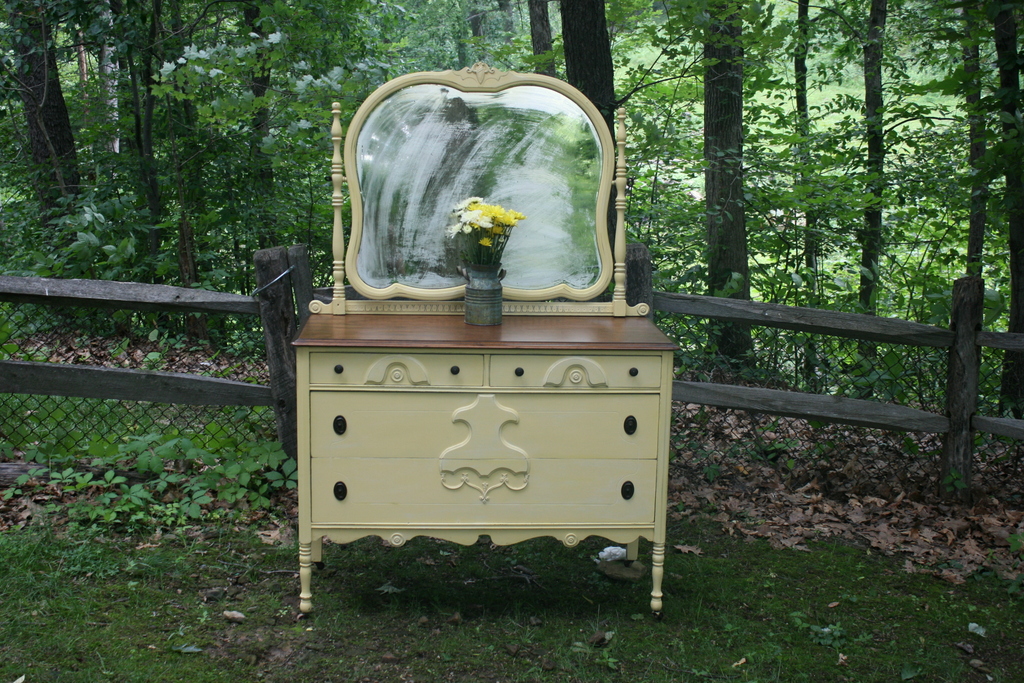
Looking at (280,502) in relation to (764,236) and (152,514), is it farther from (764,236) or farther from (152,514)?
(764,236)

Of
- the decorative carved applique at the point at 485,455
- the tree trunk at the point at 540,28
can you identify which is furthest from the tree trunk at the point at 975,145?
the tree trunk at the point at 540,28

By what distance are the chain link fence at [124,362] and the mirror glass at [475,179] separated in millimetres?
1685

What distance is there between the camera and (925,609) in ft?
11.5

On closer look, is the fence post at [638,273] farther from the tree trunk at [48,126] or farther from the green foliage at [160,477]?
the tree trunk at [48,126]

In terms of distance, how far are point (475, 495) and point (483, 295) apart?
848 millimetres

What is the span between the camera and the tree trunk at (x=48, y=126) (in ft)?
22.4

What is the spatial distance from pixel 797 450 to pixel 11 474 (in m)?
4.56

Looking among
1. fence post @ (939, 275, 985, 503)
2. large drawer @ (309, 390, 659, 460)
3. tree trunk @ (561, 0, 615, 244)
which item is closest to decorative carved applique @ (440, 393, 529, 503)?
large drawer @ (309, 390, 659, 460)

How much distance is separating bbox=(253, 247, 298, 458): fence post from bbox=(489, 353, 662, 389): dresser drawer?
1456mm

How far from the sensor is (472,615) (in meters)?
3.39

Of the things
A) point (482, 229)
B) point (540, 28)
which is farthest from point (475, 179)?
point (540, 28)

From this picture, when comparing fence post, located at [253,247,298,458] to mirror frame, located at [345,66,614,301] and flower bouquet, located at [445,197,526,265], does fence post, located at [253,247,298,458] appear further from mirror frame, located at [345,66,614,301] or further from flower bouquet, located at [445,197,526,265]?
flower bouquet, located at [445,197,526,265]

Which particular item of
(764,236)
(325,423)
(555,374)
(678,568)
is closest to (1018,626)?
(678,568)

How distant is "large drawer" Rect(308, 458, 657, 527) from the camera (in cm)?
318
